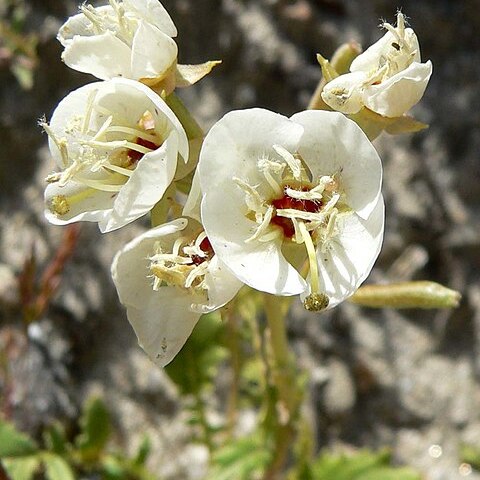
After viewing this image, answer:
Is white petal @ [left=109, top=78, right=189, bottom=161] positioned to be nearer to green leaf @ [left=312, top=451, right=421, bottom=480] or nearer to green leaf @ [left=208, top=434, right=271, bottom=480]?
green leaf @ [left=208, top=434, right=271, bottom=480]

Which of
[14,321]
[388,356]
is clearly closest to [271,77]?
[388,356]

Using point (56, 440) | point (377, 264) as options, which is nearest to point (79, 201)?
point (56, 440)

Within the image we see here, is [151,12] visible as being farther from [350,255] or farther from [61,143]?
[350,255]

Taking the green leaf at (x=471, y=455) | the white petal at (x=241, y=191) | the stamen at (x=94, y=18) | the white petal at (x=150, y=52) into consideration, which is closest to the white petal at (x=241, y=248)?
the white petal at (x=241, y=191)

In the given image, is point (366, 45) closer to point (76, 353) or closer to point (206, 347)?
point (206, 347)

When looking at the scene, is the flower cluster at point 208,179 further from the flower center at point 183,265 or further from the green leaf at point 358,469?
the green leaf at point 358,469

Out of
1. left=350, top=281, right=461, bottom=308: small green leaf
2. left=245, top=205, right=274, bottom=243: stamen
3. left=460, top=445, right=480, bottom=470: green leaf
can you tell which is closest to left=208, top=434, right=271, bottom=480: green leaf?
left=350, top=281, right=461, bottom=308: small green leaf
